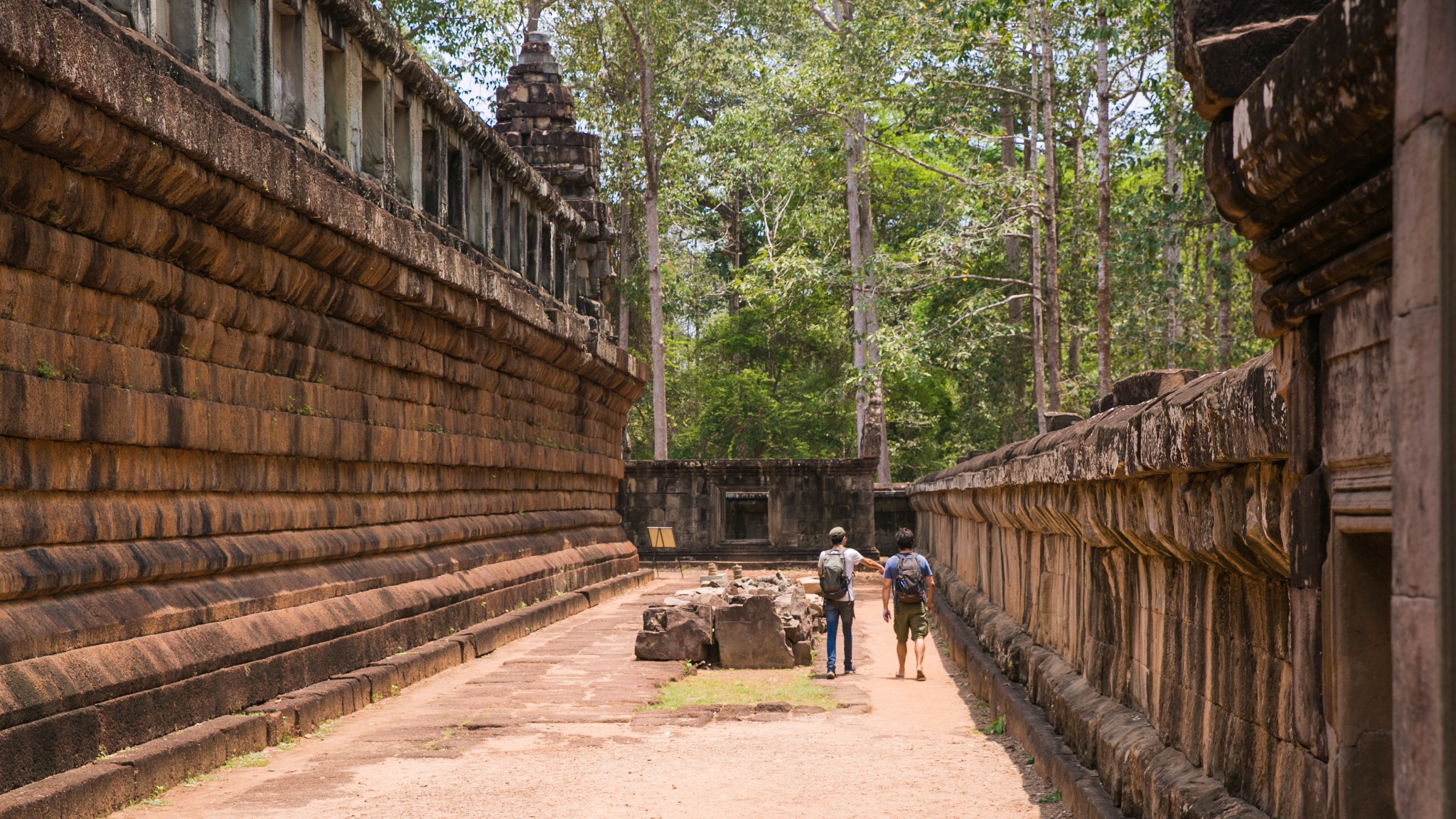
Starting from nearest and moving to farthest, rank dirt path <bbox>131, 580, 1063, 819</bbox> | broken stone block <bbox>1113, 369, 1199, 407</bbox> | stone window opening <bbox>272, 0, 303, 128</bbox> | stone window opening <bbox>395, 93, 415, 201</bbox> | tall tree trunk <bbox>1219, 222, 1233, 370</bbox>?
broken stone block <bbox>1113, 369, 1199, 407</bbox> < dirt path <bbox>131, 580, 1063, 819</bbox> < stone window opening <bbox>272, 0, 303, 128</bbox> < stone window opening <bbox>395, 93, 415, 201</bbox> < tall tree trunk <bbox>1219, 222, 1233, 370</bbox>

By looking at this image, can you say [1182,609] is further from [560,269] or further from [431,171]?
[560,269]

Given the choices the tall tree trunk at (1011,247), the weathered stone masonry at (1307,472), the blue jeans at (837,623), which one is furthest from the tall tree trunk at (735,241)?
the weathered stone masonry at (1307,472)

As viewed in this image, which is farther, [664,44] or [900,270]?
[664,44]

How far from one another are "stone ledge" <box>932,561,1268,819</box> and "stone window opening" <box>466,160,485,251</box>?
24.4 feet

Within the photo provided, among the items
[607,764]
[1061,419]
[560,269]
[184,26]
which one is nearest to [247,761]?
[607,764]

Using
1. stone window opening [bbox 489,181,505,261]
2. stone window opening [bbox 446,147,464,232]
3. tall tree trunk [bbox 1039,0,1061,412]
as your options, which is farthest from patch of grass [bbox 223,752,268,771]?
tall tree trunk [bbox 1039,0,1061,412]

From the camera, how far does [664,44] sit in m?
32.9

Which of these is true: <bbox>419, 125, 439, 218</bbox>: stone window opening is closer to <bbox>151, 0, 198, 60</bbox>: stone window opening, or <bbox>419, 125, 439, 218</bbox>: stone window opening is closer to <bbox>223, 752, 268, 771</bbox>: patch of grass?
<bbox>151, 0, 198, 60</bbox>: stone window opening

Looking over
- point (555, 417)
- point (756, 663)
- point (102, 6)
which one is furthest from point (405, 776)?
point (555, 417)

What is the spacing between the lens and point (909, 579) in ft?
35.9

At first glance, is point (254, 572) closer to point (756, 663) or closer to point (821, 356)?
point (756, 663)

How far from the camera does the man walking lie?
426 inches

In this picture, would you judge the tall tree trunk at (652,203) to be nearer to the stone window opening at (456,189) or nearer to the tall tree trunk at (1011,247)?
the tall tree trunk at (1011,247)

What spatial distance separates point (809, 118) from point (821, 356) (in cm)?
1046
